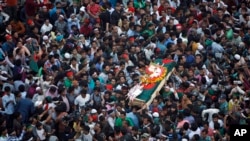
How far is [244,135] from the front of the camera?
19406mm

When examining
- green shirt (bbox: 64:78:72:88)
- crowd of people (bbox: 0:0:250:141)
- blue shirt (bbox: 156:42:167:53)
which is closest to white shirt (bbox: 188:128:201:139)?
crowd of people (bbox: 0:0:250:141)

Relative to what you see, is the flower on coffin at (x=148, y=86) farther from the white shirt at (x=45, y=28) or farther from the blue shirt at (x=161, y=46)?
the white shirt at (x=45, y=28)

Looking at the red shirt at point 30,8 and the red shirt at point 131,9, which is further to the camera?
the red shirt at point 131,9

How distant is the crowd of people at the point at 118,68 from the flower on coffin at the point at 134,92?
146mm

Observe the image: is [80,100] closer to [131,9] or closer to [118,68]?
[118,68]

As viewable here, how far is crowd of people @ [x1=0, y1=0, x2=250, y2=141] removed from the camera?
2458 centimetres

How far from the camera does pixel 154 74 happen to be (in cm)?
2753

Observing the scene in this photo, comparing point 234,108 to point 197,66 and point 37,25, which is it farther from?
point 37,25

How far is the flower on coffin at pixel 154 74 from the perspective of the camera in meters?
27.2

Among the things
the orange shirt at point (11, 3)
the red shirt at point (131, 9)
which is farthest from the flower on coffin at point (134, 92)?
the orange shirt at point (11, 3)

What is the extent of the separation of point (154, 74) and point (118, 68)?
1.07 metres

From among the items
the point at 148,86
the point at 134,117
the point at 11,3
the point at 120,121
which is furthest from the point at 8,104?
the point at 11,3

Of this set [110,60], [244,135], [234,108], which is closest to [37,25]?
A: [110,60]

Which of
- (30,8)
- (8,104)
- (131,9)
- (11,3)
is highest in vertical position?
(11,3)
